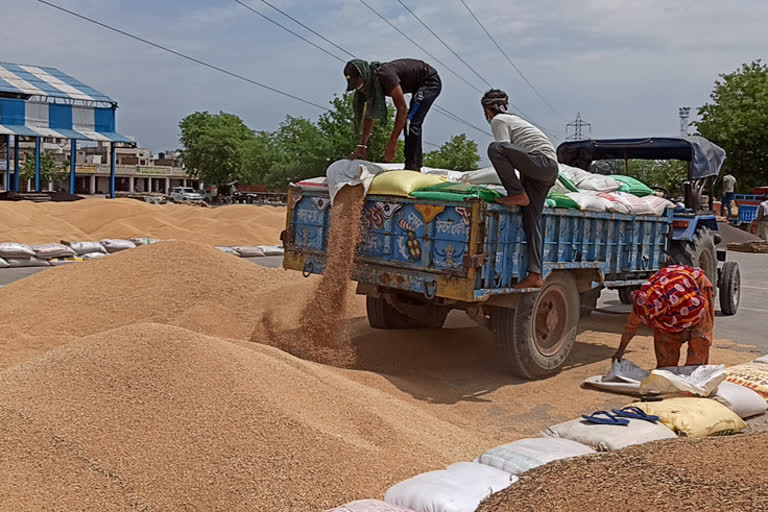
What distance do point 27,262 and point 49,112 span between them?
23818 mm

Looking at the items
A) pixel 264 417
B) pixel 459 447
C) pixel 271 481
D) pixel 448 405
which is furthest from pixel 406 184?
pixel 271 481

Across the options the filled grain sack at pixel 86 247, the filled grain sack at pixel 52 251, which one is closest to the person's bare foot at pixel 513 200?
the filled grain sack at pixel 52 251

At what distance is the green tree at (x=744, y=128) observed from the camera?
123ft

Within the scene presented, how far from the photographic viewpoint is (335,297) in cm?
696

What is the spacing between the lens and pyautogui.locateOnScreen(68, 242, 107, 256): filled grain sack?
16.2 meters

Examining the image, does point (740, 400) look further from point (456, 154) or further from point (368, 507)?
point (456, 154)

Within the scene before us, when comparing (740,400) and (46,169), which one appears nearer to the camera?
(740,400)

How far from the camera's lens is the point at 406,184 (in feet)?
21.7

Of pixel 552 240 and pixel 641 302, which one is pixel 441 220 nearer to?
pixel 552 240

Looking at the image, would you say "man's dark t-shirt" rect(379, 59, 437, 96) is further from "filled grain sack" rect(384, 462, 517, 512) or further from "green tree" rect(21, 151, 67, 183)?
"green tree" rect(21, 151, 67, 183)

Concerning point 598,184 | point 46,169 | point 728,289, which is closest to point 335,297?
point 598,184

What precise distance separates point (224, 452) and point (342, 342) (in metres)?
3.30

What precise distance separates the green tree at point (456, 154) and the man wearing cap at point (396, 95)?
49.2 meters

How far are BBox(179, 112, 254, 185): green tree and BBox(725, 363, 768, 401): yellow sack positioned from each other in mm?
57336
